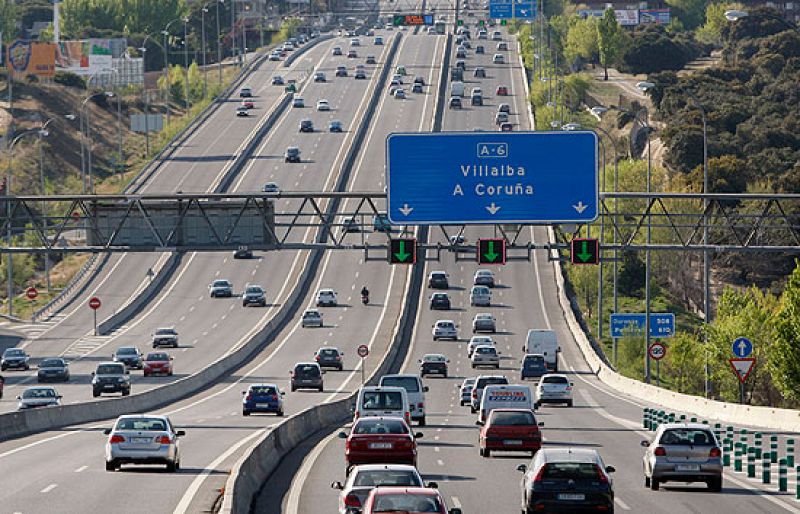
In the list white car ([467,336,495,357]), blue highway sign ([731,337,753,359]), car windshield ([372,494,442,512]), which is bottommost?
white car ([467,336,495,357])

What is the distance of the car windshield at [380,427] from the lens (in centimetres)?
3631

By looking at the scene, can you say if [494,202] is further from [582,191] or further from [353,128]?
[353,128]

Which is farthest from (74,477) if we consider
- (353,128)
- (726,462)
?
(353,128)

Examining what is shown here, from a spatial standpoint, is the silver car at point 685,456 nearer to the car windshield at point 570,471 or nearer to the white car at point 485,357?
the car windshield at point 570,471

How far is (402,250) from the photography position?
56.2 m

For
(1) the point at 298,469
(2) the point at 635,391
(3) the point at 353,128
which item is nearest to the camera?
(1) the point at 298,469

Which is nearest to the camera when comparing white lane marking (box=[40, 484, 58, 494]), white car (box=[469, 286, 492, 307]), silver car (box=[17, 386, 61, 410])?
white lane marking (box=[40, 484, 58, 494])

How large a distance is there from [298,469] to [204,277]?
78.6 metres

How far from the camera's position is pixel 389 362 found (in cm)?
8500

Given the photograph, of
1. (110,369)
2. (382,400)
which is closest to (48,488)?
(382,400)

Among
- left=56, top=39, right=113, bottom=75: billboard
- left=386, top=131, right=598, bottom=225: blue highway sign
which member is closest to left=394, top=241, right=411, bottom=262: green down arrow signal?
left=386, top=131, right=598, bottom=225: blue highway sign

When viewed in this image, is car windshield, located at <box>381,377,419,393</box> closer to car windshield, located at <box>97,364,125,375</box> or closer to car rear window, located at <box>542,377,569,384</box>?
car rear window, located at <box>542,377,569,384</box>

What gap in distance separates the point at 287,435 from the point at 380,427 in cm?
878

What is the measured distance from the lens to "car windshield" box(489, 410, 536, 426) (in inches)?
1651
